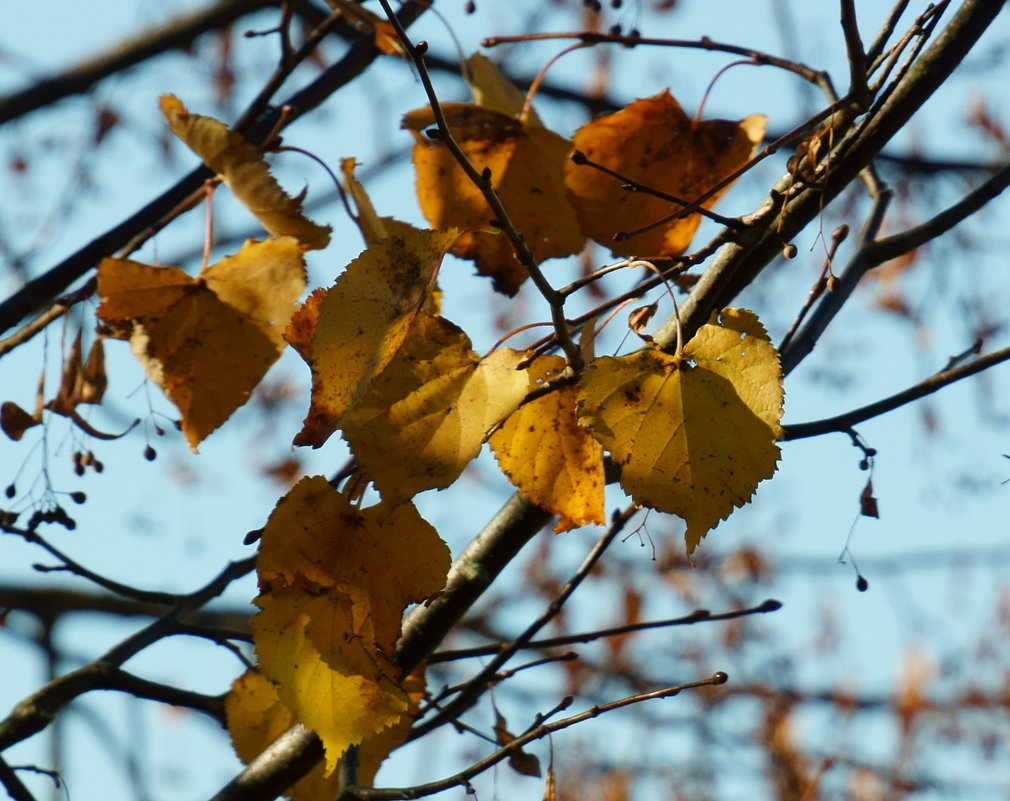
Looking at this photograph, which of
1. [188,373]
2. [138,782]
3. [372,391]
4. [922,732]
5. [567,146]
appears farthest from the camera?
[922,732]

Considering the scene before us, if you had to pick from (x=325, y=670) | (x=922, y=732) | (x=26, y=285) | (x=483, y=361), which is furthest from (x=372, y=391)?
(x=922, y=732)

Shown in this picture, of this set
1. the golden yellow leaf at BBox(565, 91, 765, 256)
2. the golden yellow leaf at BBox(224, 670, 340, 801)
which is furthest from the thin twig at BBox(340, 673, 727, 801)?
the golden yellow leaf at BBox(565, 91, 765, 256)

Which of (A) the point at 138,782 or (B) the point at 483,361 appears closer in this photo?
(B) the point at 483,361

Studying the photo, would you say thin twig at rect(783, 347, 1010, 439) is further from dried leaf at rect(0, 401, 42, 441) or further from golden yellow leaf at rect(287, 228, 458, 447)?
dried leaf at rect(0, 401, 42, 441)

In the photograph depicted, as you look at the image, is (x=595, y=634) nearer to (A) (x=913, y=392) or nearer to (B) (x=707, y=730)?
(A) (x=913, y=392)

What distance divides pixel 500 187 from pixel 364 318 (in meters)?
0.40

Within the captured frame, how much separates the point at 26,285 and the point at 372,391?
75 cm

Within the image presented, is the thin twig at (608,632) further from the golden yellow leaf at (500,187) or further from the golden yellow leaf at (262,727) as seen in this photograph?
the golden yellow leaf at (500,187)

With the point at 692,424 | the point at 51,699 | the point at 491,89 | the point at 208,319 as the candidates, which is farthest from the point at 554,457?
the point at 51,699

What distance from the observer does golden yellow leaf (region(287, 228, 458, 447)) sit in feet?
2.37

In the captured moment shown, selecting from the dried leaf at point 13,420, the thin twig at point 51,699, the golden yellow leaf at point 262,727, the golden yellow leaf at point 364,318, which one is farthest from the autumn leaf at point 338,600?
the dried leaf at point 13,420

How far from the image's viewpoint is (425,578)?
2.67 feet

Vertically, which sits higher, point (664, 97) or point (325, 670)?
point (664, 97)

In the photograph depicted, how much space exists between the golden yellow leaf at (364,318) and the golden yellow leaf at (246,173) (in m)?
0.23
